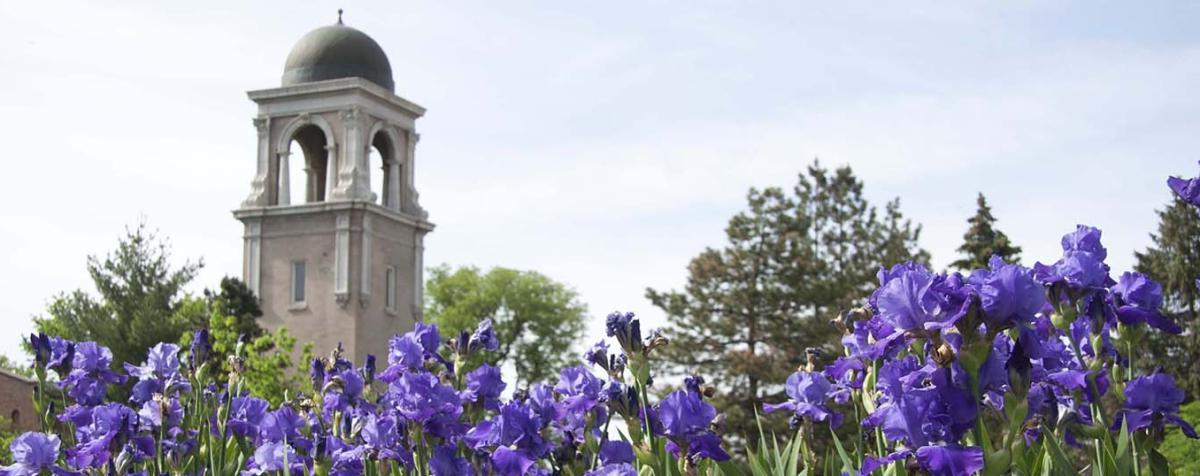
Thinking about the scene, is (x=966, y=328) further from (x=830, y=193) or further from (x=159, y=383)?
(x=830, y=193)

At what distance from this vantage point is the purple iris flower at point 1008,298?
2.83 meters

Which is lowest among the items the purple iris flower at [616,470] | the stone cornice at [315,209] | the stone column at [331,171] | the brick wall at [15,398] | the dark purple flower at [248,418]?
the purple iris flower at [616,470]

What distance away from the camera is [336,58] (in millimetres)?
52969

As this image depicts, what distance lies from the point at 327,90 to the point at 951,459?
50.9 m

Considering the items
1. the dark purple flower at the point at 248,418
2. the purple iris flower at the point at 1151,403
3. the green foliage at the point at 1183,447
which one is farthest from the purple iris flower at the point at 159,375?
the green foliage at the point at 1183,447

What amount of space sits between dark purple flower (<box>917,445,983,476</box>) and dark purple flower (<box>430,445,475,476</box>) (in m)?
1.87

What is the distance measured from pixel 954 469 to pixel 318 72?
51.9 metres

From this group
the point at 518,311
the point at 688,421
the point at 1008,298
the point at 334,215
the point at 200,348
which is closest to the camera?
the point at 1008,298

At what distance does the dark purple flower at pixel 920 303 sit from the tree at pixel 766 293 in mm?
29443

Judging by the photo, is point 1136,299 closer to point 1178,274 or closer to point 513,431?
point 513,431

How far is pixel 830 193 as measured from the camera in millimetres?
37719

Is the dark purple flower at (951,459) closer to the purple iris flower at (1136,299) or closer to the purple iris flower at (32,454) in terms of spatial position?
the purple iris flower at (1136,299)

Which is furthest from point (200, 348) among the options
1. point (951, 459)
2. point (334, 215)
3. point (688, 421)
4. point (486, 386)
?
point (334, 215)

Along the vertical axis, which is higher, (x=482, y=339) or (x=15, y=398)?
(x=15, y=398)
